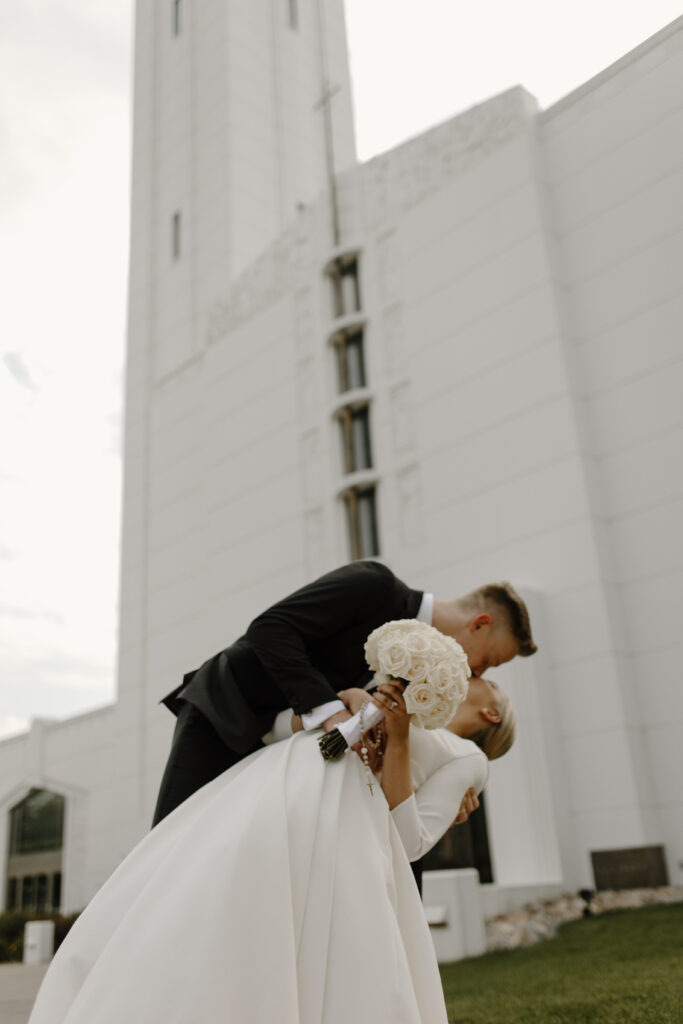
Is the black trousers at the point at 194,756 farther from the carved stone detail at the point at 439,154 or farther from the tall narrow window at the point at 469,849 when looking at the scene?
the carved stone detail at the point at 439,154

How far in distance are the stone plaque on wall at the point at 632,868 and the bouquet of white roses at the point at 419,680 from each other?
30.3 feet

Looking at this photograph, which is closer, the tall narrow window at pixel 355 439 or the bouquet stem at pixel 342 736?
the bouquet stem at pixel 342 736

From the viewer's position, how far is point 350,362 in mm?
16688

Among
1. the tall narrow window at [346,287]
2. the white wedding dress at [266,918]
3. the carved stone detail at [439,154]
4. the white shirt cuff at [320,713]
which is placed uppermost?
the carved stone detail at [439,154]

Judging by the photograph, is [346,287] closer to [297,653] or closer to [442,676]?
[297,653]

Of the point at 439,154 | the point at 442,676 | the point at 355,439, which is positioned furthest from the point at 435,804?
the point at 439,154

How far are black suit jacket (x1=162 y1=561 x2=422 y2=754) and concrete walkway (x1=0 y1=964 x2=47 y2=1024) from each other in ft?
10.8

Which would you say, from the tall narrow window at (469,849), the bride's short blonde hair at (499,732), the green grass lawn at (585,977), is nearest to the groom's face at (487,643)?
the bride's short blonde hair at (499,732)

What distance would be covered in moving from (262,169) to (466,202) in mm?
10459

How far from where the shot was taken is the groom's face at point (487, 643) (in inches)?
119

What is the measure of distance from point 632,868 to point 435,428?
288 inches

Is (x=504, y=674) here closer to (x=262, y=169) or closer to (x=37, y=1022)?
(x=37, y=1022)

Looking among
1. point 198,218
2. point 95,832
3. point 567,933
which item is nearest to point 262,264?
point 198,218

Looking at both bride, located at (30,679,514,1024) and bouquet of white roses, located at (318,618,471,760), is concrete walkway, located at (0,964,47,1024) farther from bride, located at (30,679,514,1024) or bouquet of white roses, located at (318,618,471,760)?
bouquet of white roses, located at (318,618,471,760)
